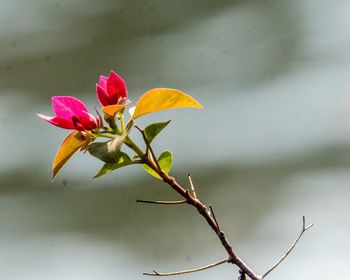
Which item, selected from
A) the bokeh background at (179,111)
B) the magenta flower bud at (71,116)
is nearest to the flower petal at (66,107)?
the magenta flower bud at (71,116)

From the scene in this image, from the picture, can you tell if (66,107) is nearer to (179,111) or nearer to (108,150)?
(108,150)

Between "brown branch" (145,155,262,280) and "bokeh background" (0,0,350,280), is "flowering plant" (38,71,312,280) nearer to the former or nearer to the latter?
"brown branch" (145,155,262,280)

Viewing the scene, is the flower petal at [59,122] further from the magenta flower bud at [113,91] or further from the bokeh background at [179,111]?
the bokeh background at [179,111]

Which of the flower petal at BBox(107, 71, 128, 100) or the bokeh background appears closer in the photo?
the flower petal at BBox(107, 71, 128, 100)

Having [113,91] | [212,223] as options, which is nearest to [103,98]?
[113,91]

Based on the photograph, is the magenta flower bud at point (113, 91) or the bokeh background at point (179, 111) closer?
the magenta flower bud at point (113, 91)

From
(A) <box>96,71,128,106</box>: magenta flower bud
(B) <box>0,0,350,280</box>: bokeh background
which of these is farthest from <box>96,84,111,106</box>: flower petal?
(B) <box>0,0,350,280</box>: bokeh background

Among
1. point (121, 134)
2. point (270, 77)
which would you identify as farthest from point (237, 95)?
point (121, 134)

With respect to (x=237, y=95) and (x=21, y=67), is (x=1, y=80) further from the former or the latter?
(x=237, y=95)

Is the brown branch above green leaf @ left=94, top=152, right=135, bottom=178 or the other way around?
the other way around
